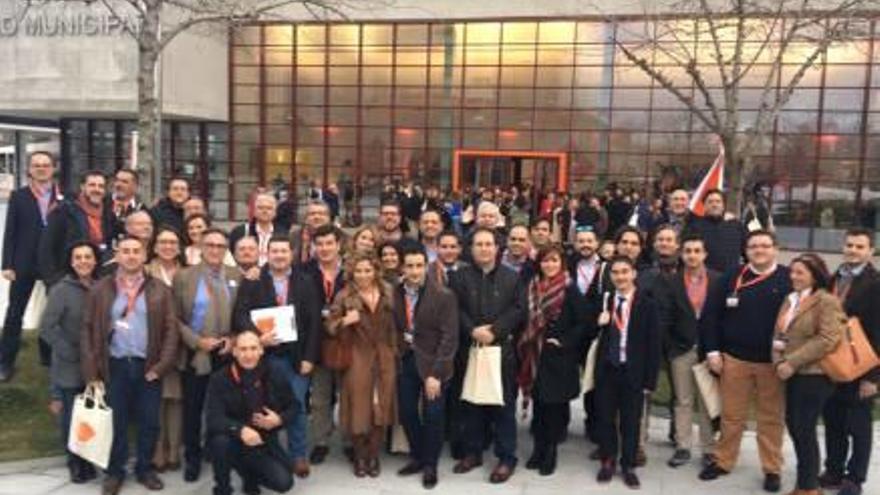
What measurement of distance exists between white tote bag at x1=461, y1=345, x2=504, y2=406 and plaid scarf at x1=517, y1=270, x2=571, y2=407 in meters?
0.34

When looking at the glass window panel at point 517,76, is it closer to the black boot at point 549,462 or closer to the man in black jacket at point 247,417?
the black boot at point 549,462

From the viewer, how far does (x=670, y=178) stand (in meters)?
25.2

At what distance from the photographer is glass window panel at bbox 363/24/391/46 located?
2675 cm

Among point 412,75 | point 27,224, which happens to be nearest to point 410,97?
point 412,75

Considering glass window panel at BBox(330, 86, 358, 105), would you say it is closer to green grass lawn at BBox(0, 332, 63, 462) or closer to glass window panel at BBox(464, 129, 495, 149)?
glass window panel at BBox(464, 129, 495, 149)

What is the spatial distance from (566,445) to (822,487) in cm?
196

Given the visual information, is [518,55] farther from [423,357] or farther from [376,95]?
[423,357]

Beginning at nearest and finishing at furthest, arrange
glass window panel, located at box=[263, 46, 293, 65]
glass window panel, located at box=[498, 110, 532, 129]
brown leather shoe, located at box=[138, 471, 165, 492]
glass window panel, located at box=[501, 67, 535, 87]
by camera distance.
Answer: brown leather shoe, located at box=[138, 471, 165, 492]
glass window panel, located at box=[501, 67, 535, 87]
glass window panel, located at box=[498, 110, 532, 129]
glass window panel, located at box=[263, 46, 293, 65]

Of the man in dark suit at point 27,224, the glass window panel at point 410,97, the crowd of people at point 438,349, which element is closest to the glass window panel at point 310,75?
the glass window panel at point 410,97

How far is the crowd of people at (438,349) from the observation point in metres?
5.80

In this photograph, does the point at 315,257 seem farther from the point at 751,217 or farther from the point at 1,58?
the point at 1,58

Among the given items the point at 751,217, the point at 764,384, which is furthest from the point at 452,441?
the point at 751,217

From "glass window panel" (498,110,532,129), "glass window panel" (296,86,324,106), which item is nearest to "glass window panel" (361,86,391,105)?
"glass window panel" (296,86,324,106)

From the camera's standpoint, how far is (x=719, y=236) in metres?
8.17
